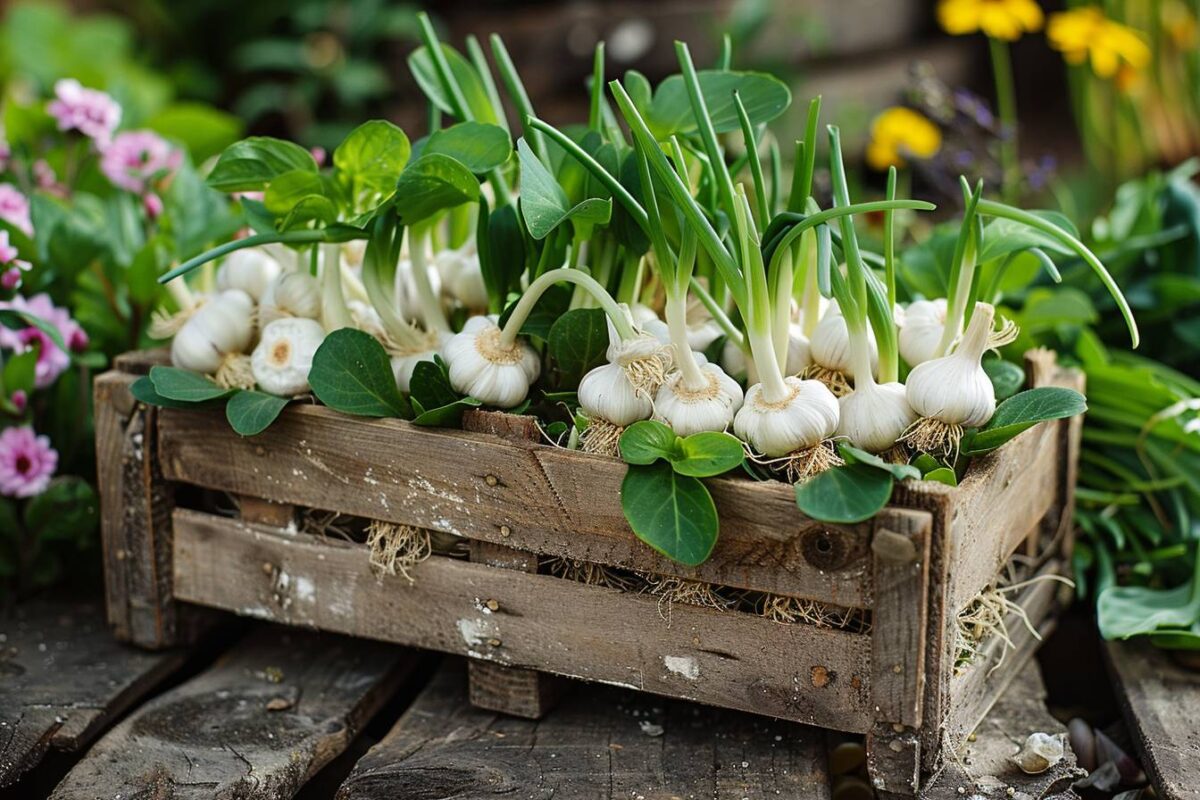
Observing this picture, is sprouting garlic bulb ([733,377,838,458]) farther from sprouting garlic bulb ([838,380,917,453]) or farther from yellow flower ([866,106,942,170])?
yellow flower ([866,106,942,170])

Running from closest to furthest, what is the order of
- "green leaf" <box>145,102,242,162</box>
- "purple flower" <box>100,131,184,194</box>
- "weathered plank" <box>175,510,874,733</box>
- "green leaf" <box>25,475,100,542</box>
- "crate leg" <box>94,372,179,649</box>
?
"weathered plank" <box>175,510,874,733</box> → "crate leg" <box>94,372,179,649</box> → "green leaf" <box>25,475,100,542</box> → "purple flower" <box>100,131,184,194</box> → "green leaf" <box>145,102,242,162</box>

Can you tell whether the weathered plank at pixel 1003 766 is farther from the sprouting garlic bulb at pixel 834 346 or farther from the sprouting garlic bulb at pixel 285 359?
the sprouting garlic bulb at pixel 285 359

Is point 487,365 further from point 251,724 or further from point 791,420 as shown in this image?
point 251,724

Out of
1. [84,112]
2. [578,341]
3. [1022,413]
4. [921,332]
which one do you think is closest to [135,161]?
[84,112]

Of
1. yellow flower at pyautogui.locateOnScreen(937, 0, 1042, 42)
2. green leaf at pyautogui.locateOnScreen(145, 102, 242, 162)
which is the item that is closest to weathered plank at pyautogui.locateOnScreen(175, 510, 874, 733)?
green leaf at pyautogui.locateOnScreen(145, 102, 242, 162)

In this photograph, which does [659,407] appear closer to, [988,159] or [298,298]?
[298,298]

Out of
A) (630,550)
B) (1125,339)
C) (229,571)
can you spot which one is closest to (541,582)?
(630,550)
